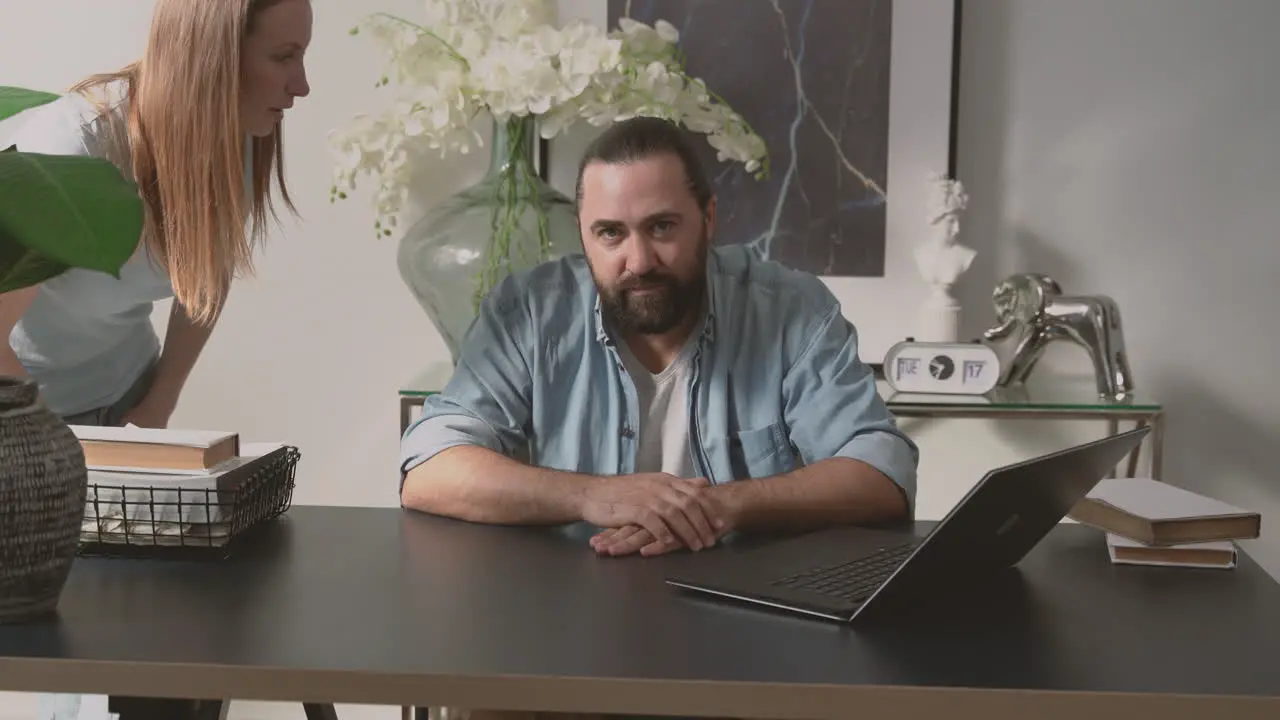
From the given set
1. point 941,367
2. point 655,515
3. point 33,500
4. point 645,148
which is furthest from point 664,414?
point 33,500

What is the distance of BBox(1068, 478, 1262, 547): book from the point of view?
151 centimetres

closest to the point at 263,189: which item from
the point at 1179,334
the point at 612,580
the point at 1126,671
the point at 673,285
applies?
the point at 673,285

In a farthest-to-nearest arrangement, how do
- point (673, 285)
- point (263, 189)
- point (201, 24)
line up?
point (263, 189) → point (673, 285) → point (201, 24)

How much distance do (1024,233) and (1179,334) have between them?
404mm

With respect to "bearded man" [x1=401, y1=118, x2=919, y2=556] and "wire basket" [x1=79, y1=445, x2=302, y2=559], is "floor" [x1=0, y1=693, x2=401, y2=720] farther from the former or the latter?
"wire basket" [x1=79, y1=445, x2=302, y2=559]

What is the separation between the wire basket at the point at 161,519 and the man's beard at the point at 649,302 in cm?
79

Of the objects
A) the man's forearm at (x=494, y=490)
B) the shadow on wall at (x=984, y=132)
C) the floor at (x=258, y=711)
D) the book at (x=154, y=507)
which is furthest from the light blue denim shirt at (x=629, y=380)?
the floor at (x=258, y=711)

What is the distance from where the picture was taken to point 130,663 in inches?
43.4

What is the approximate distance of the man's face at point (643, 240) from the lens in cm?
212

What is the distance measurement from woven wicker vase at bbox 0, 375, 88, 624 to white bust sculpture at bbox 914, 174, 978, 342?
1942 millimetres

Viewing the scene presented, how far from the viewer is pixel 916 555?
121cm

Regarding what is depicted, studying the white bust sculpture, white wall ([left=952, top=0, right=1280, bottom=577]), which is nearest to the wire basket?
the white bust sculpture

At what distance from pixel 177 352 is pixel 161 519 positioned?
38.2 inches

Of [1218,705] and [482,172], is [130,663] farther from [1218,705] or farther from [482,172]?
[482,172]
